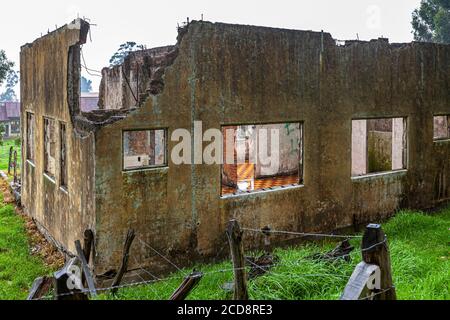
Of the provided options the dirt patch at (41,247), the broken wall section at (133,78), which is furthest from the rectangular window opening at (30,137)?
the broken wall section at (133,78)

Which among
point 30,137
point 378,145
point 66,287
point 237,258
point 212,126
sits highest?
point 212,126

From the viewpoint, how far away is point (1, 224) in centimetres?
1211

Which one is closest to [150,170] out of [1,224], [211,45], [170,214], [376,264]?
[170,214]

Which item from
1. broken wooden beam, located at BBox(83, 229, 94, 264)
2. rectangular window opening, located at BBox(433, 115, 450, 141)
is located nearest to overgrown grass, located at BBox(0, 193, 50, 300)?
broken wooden beam, located at BBox(83, 229, 94, 264)

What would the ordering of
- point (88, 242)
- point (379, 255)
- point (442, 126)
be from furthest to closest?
1. point (442, 126)
2. point (88, 242)
3. point (379, 255)

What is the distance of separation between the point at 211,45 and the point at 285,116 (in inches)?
80.9

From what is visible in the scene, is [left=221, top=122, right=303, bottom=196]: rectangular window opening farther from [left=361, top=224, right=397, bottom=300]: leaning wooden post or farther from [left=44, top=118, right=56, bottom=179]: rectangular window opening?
[left=361, top=224, right=397, bottom=300]: leaning wooden post

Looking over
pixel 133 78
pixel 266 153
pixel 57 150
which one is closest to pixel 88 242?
pixel 57 150

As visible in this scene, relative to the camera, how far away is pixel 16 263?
9219 millimetres

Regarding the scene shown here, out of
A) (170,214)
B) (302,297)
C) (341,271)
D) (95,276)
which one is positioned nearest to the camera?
(302,297)

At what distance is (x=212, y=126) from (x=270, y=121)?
1271 mm

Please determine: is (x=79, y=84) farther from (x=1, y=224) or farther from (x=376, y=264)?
(x=376, y=264)

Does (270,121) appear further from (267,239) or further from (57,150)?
(57,150)
